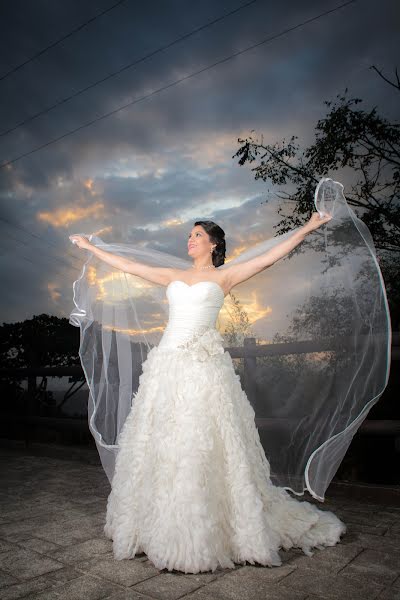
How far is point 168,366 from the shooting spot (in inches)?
112

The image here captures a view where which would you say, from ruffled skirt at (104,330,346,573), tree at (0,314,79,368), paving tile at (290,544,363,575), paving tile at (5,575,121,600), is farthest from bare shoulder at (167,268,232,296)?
tree at (0,314,79,368)

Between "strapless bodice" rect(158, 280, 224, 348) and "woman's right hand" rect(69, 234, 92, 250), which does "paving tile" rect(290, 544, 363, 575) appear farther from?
"woman's right hand" rect(69, 234, 92, 250)

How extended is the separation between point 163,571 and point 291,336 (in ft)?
6.68

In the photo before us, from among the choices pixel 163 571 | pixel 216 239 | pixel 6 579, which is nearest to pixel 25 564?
pixel 6 579

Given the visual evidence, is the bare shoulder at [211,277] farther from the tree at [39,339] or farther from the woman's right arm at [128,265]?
the tree at [39,339]

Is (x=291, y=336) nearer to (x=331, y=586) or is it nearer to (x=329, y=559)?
(x=329, y=559)

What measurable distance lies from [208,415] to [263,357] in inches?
63.6

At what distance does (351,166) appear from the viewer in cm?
710

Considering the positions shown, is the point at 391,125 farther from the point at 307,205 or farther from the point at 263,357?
the point at 263,357

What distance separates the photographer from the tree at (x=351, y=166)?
6.71 m

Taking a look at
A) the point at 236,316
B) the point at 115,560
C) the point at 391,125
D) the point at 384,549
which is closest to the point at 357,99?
the point at 391,125

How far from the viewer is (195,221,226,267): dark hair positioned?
3.34m

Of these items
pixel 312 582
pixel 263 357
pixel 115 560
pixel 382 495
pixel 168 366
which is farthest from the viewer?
pixel 263 357

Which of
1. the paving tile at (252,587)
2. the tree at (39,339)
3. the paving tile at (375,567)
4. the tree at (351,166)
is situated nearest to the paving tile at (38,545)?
the paving tile at (252,587)
